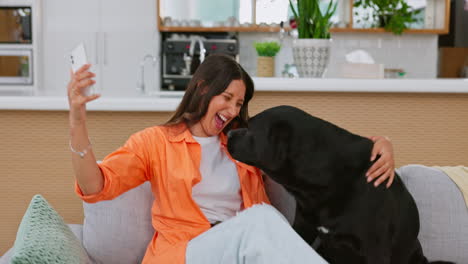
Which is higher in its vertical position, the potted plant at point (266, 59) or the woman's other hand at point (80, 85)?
the potted plant at point (266, 59)

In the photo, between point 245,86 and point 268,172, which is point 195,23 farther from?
point 268,172

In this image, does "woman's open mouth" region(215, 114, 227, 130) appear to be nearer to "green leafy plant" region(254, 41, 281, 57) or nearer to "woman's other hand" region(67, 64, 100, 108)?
"woman's other hand" region(67, 64, 100, 108)

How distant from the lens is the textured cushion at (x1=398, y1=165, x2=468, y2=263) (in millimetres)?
1891

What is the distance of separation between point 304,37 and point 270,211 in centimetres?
120

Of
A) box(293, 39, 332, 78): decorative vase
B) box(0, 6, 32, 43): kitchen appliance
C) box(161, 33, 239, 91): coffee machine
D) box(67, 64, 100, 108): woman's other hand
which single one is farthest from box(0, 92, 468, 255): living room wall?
box(0, 6, 32, 43): kitchen appliance

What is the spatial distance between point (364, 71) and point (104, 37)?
3.60 meters

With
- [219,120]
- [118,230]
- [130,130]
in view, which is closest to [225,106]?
[219,120]

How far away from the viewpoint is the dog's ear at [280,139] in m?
1.46

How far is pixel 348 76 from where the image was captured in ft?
8.00

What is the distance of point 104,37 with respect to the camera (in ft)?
17.8

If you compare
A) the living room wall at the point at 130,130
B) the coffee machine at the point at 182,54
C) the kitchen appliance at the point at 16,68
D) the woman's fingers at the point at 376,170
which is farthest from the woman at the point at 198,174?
the kitchen appliance at the point at 16,68

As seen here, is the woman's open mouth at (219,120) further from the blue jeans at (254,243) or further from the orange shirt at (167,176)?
the blue jeans at (254,243)

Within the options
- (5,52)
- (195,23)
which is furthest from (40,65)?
(195,23)

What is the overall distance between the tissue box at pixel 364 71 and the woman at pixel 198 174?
2.46 ft
